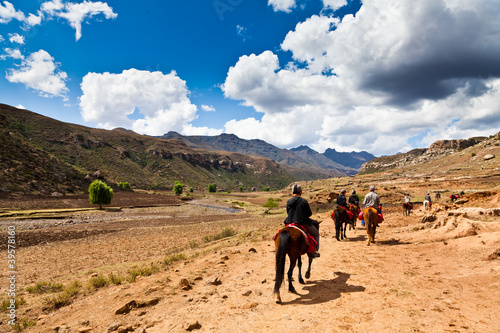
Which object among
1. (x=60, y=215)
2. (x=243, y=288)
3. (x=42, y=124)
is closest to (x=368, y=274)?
(x=243, y=288)

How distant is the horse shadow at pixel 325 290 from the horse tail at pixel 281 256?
546 millimetres

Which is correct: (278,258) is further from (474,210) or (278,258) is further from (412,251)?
(474,210)

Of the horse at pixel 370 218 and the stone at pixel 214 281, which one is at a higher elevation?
the horse at pixel 370 218

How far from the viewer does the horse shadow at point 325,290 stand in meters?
5.89

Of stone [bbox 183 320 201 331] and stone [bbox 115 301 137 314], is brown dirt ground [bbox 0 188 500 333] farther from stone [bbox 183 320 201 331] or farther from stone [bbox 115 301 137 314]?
stone [bbox 115 301 137 314]

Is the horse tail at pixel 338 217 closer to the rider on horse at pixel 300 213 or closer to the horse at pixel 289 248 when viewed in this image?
the rider on horse at pixel 300 213

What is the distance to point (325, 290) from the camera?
647 cm

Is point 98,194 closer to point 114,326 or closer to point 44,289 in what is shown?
point 44,289

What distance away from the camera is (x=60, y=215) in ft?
130

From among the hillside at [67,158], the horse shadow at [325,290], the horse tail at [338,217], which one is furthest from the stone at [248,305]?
the hillside at [67,158]

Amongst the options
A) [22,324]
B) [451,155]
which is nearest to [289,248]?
[22,324]

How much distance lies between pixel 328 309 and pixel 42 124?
510 ft

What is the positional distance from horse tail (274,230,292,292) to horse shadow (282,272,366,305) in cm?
55

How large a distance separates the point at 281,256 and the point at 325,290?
1.77 meters
